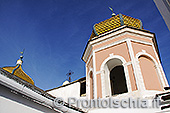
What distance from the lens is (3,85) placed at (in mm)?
4145

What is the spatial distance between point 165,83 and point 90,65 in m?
3.83

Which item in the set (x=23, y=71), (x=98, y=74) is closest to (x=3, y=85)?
(x=98, y=74)

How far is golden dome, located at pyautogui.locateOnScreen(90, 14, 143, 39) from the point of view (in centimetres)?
924

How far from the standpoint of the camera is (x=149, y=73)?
23.6 feet

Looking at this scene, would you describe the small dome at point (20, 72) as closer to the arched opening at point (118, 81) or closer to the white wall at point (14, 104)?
the arched opening at point (118, 81)

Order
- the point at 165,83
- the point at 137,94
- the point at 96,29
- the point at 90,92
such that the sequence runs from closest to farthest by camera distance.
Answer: the point at 137,94, the point at 165,83, the point at 90,92, the point at 96,29

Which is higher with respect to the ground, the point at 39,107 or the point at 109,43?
the point at 109,43

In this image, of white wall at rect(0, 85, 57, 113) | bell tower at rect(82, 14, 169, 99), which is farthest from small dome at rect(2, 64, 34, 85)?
white wall at rect(0, 85, 57, 113)

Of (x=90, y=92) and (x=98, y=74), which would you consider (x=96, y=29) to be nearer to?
(x=98, y=74)

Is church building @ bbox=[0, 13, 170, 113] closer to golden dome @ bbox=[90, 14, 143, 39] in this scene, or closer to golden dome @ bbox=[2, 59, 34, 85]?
golden dome @ bbox=[90, 14, 143, 39]

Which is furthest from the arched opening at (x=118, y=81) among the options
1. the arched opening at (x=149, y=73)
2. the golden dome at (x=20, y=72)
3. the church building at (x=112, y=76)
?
the golden dome at (x=20, y=72)

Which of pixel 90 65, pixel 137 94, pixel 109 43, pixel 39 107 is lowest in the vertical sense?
pixel 39 107

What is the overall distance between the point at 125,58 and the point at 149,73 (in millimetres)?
1257

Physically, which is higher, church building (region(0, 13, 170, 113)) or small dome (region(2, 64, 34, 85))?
small dome (region(2, 64, 34, 85))
